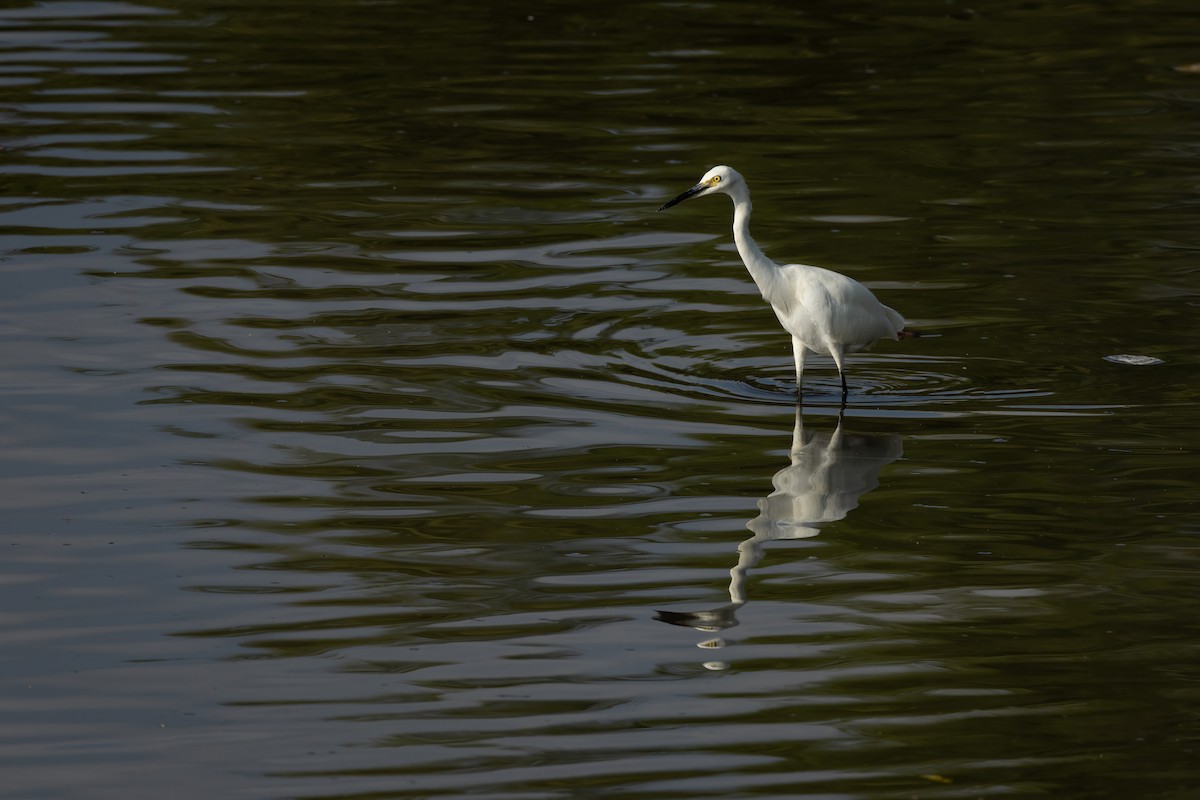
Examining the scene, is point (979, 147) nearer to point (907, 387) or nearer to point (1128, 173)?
point (1128, 173)

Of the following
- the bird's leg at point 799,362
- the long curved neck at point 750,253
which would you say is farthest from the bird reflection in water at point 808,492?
the long curved neck at point 750,253

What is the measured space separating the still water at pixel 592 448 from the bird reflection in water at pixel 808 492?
0.09ft

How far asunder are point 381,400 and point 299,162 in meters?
6.90

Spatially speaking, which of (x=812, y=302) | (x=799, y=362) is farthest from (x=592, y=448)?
(x=812, y=302)

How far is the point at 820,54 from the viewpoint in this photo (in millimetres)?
21391

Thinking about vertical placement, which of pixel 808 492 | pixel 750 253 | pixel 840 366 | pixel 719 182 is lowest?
pixel 808 492

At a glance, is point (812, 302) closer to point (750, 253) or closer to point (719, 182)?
point (750, 253)

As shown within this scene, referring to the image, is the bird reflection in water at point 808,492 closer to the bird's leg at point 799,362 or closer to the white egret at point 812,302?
the bird's leg at point 799,362

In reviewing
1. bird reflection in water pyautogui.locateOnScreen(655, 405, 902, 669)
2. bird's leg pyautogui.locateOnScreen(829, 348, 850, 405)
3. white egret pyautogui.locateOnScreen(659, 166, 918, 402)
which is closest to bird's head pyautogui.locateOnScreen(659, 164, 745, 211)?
white egret pyautogui.locateOnScreen(659, 166, 918, 402)

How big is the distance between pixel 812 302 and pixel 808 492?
1.58 metres

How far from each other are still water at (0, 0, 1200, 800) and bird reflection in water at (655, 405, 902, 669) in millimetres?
27

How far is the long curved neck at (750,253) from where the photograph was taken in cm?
1042

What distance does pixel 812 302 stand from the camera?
1016 centimetres

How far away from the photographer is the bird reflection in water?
7.57m
